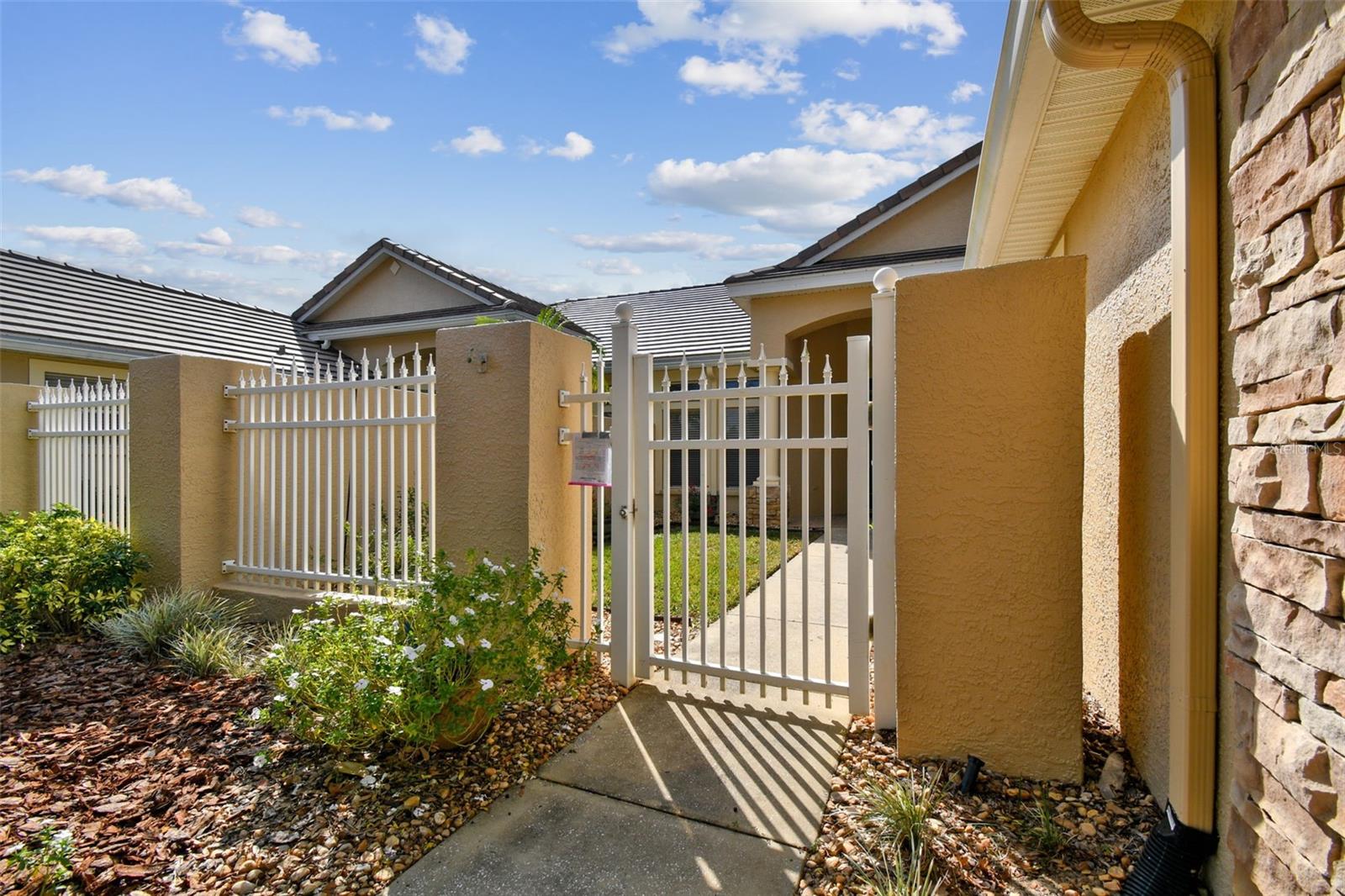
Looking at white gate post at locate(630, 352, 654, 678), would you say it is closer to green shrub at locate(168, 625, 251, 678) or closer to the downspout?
the downspout

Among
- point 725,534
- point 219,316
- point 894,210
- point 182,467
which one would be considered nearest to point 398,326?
point 219,316

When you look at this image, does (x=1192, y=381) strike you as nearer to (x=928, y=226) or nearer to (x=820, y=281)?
(x=820, y=281)

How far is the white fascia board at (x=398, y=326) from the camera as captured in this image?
12576 millimetres

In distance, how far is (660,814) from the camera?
2844 mm

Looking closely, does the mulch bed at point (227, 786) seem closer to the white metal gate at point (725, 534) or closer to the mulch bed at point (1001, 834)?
the white metal gate at point (725, 534)

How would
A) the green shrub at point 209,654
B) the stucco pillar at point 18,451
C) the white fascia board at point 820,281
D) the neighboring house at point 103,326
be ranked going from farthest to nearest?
the white fascia board at point 820,281, the neighboring house at point 103,326, the stucco pillar at point 18,451, the green shrub at point 209,654

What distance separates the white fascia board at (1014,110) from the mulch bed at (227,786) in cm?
383

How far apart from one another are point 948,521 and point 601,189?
20.3 feet

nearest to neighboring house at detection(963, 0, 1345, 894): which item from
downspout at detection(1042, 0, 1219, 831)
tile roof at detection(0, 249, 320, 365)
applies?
downspout at detection(1042, 0, 1219, 831)

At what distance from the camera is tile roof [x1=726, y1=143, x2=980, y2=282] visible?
10.4 m

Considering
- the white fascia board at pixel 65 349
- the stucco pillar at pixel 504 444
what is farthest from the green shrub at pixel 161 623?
the white fascia board at pixel 65 349

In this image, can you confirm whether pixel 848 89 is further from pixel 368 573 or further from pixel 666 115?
pixel 368 573

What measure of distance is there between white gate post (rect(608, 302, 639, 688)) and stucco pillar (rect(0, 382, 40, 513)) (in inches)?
294

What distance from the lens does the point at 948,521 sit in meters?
3.12
